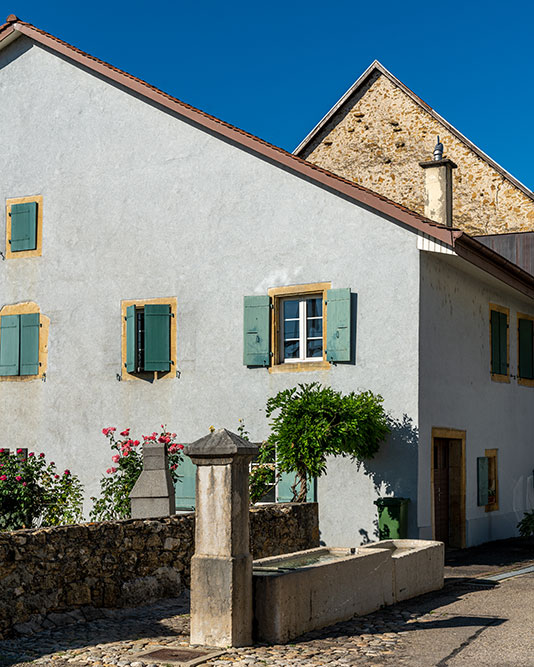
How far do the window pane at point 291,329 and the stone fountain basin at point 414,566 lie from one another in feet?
15.5

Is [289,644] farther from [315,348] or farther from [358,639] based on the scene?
[315,348]

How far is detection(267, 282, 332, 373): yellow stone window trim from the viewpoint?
14.7 m

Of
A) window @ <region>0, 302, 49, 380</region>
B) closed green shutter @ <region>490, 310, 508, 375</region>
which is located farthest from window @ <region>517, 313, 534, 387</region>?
window @ <region>0, 302, 49, 380</region>

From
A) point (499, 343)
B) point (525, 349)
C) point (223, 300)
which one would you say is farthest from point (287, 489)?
point (525, 349)

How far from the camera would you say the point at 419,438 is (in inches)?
550

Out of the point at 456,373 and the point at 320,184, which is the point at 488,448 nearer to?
the point at 456,373

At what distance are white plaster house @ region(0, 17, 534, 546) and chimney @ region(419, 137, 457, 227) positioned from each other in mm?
1673

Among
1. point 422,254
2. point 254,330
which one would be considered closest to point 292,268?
point 254,330

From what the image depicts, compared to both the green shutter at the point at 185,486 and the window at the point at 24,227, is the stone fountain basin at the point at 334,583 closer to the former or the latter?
the green shutter at the point at 185,486

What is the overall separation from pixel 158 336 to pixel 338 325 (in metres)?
3.30

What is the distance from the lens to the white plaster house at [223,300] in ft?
46.9

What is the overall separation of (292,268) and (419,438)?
335 cm

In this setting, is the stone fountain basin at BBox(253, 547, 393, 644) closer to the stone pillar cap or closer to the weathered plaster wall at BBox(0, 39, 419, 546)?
the stone pillar cap

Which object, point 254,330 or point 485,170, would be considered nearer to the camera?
point 254,330
